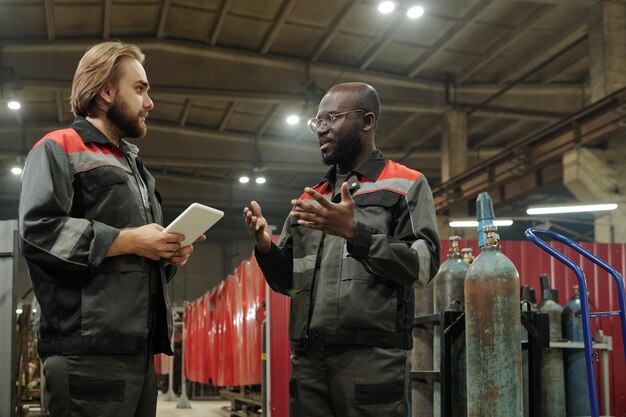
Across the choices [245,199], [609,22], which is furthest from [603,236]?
[245,199]

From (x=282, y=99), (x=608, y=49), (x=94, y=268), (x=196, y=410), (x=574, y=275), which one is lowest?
(x=196, y=410)

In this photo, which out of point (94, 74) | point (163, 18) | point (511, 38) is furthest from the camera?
point (511, 38)

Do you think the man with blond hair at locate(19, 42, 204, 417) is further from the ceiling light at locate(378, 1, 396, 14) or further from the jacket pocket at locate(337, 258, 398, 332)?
the ceiling light at locate(378, 1, 396, 14)

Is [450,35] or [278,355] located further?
[450,35]

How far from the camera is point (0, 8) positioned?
13039 millimetres

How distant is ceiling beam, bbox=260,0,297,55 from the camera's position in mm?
13105

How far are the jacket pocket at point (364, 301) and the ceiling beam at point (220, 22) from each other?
36.8ft

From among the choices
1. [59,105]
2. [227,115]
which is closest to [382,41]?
[227,115]

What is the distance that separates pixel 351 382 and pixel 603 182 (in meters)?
10.2

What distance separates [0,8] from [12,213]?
11.4m

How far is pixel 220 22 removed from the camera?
45.7ft

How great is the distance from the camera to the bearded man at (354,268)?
98.1 inches

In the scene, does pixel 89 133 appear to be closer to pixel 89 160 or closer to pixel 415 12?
pixel 89 160

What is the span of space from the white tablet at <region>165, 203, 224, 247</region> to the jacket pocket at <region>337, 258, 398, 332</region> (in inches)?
21.2
